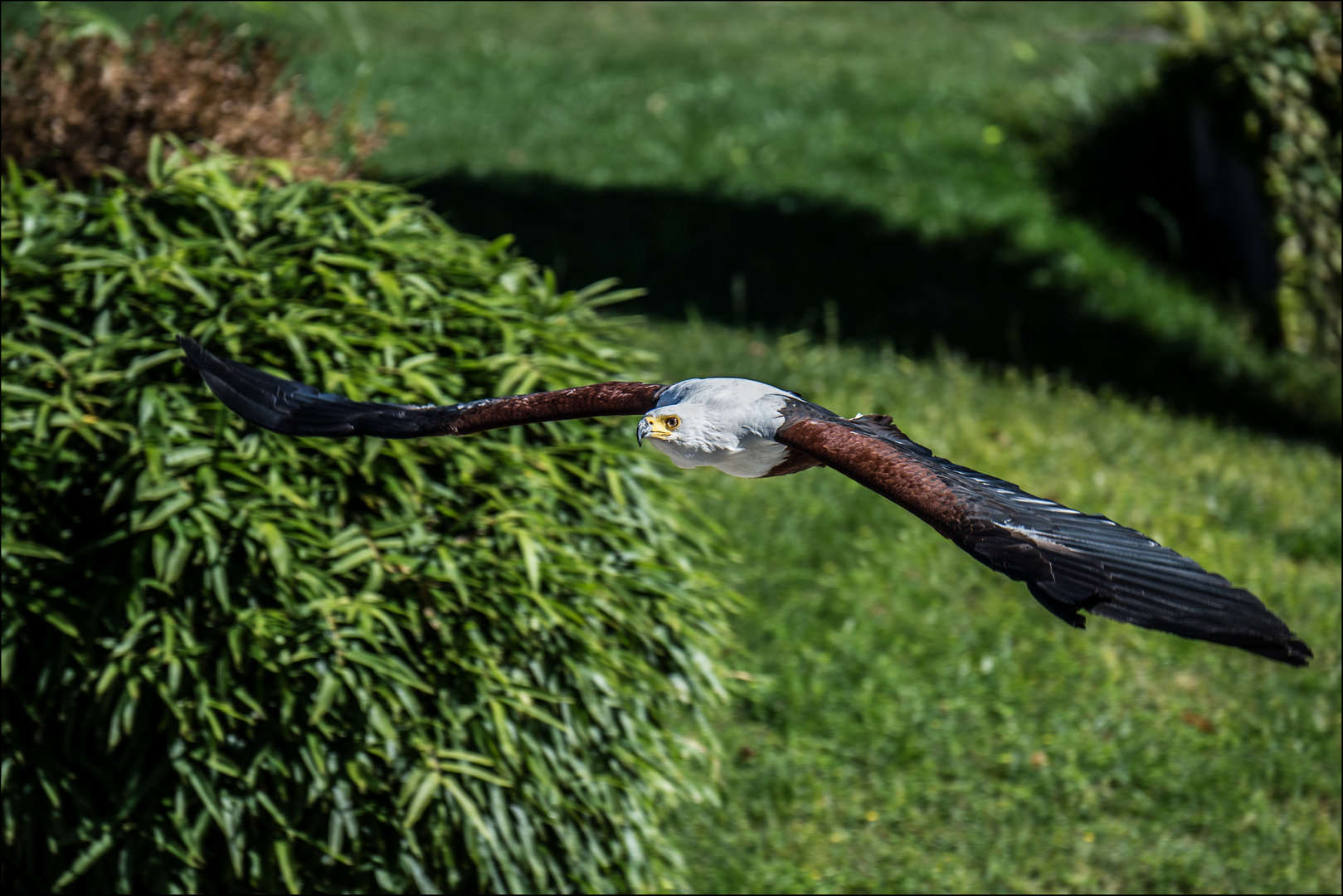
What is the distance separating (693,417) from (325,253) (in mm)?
1935

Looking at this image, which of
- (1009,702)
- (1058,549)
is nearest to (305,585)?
(1058,549)

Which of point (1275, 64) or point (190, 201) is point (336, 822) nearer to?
point (190, 201)

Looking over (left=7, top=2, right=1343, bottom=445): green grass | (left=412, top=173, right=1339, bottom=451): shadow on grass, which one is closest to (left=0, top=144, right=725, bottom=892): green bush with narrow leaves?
(left=7, top=2, right=1343, bottom=445): green grass

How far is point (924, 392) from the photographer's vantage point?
8141 mm

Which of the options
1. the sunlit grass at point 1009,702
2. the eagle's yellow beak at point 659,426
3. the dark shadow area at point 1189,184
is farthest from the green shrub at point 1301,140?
the eagle's yellow beak at point 659,426

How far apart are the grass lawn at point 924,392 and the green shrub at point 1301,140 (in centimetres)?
49

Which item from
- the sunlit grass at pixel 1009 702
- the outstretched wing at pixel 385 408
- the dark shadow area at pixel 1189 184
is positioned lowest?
the sunlit grass at pixel 1009 702

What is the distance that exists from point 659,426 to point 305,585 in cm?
145

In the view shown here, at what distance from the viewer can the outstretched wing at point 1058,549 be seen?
2203 mm

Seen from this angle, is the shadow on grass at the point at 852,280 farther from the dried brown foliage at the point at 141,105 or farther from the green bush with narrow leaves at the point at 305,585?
the green bush with narrow leaves at the point at 305,585

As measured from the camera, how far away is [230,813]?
390 cm

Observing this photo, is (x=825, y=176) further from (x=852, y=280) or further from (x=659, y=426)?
(x=659, y=426)

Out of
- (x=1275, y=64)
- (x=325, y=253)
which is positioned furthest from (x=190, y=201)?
(x=1275, y=64)

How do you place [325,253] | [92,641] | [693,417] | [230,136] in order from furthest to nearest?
[230,136], [325,253], [92,641], [693,417]
